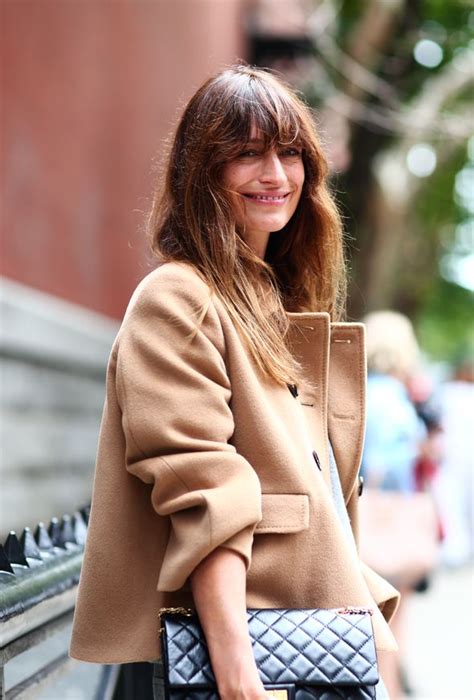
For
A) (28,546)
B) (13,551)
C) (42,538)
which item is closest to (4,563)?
(13,551)

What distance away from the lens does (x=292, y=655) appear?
201 centimetres

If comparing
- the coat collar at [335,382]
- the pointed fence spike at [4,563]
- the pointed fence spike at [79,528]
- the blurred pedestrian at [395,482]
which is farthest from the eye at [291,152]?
the blurred pedestrian at [395,482]

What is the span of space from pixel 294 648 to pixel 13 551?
0.79m

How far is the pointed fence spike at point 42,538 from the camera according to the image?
2.85 meters

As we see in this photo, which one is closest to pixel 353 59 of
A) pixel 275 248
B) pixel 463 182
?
pixel 463 182

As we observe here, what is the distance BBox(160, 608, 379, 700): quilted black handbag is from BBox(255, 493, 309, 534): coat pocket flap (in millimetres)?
147

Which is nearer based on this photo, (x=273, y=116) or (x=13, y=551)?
(x=273, y=116)

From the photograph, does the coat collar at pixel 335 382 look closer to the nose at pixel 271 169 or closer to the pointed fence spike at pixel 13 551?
the nose at pixel 271 169

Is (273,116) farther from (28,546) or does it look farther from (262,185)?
(28,546)

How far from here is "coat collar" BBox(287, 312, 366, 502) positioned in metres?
2.35

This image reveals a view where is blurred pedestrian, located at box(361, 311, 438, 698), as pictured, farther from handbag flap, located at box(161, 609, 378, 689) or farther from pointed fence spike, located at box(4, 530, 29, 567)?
handbag flap, located at box(161, 609, 378, 689)

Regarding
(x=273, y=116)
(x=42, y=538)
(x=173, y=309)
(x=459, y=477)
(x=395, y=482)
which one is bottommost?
(x=459, y=477)

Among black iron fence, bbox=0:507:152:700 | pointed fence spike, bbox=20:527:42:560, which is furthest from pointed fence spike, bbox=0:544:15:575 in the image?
pointed fence spike, bbox=20:527:42:560

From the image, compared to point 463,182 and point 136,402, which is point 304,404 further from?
point 463,182
